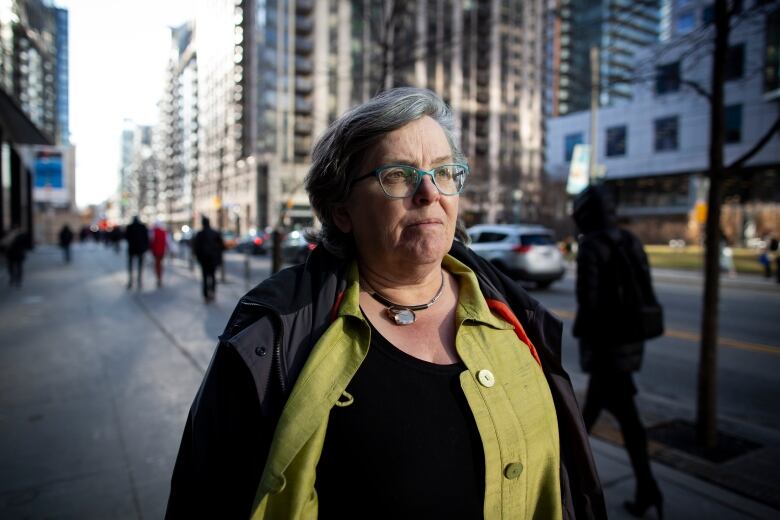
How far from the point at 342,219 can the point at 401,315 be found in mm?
396

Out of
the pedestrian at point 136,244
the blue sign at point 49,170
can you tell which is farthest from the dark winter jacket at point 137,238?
the blue sign at point 49,170

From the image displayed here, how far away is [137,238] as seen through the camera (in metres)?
14.6

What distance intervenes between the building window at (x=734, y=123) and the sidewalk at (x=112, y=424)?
42486mm

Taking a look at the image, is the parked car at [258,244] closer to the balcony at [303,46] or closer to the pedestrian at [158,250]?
the pedestrian at [158,250]

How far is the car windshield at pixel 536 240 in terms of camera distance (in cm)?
1486

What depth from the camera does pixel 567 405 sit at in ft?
5.68

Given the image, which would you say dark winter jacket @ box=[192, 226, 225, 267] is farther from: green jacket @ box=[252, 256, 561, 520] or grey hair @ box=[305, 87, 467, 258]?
green jacket @ box=[252, 256, 561, 520]

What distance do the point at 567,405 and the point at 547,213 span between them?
139 feet

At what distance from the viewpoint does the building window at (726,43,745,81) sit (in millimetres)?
7170

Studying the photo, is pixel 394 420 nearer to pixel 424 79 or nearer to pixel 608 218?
pixel 608 218

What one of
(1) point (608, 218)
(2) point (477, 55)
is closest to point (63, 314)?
(1) point (608, 218)

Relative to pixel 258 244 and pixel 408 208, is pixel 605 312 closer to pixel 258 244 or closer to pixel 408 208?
pixel 408 208

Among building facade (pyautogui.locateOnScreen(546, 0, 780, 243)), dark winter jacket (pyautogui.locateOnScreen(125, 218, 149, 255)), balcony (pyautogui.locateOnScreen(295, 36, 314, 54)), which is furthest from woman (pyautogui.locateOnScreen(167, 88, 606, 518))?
balcony (pyautogui.locateOnScreen(295, 36, 314, 54))

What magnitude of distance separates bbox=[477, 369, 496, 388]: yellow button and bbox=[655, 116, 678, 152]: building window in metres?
49.1
